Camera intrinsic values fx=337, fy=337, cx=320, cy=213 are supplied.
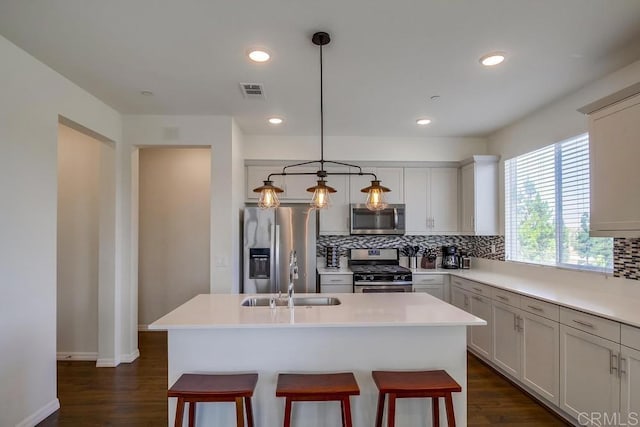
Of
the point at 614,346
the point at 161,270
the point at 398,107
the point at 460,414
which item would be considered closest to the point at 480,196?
the point at 398,107

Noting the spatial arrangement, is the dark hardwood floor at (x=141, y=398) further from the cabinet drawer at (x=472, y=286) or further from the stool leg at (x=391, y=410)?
the stool leg at (x=391, y=410)

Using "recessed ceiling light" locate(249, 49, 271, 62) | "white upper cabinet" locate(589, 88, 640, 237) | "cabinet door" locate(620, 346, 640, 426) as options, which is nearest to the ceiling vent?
"recessed ceiling light" locate(249, 49, 271, 62)

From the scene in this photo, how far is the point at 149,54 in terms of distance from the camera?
7.79 feet

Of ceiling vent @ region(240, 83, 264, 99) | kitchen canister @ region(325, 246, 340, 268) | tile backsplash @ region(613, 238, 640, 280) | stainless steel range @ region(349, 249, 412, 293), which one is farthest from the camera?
kitchen canister @ region(325, 246, 340, 268)

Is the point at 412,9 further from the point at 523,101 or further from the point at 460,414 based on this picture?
the point at 460,414

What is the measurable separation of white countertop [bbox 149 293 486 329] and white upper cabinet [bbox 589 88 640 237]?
1194mm

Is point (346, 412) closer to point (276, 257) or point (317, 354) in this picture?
point (317, 354)

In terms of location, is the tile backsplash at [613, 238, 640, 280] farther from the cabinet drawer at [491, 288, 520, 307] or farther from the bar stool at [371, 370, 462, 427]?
the bar stool at [371, 370, 462, 427]

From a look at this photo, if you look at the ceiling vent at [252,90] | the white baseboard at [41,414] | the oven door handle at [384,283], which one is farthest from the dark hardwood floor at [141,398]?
the ceiling vent at [252,90]

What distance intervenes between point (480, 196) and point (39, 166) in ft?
14.6

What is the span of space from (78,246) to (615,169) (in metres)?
4.95

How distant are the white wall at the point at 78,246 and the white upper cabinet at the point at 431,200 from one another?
148 inches

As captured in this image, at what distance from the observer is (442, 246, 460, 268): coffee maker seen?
4.59m

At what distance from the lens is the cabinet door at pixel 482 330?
340 cm
